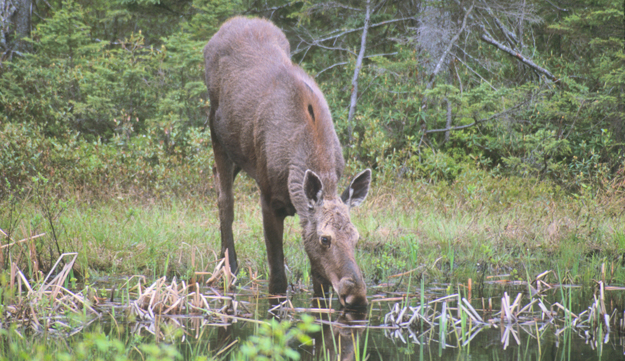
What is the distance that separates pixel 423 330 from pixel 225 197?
322cm

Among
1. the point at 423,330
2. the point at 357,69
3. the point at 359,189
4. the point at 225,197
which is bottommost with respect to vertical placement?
the point at 423,330

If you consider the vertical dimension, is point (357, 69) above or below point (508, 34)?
below

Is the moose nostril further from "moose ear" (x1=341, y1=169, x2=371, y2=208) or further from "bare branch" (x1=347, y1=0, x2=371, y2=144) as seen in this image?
"bare branch" (x1=347, y1=0, x2=371, y2=144)

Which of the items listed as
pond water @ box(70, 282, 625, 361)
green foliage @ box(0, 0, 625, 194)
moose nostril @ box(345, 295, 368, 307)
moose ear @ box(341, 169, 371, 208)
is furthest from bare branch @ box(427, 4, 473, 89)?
moose nostril @ box(345, 295, 368, 307)

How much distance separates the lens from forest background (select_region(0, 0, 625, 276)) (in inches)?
388

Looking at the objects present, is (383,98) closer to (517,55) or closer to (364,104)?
(364,104)

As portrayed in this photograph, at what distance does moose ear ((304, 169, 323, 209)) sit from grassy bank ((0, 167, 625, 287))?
992 mm

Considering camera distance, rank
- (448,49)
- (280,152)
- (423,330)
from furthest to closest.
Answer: (448,49) < (280,152) < (423,330)

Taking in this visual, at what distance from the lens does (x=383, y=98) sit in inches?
489

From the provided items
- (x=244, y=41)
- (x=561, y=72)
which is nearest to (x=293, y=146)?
(x=244, y=41)

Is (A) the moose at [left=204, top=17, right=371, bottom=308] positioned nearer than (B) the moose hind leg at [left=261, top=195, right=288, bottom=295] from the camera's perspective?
Yes

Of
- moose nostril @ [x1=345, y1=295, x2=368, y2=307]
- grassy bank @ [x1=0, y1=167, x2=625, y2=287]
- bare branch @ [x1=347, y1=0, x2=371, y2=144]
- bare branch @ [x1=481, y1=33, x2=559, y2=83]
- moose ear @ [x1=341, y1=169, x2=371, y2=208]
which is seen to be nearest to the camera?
moose nostril @ [x1=345, y1=295, x2=368, y2=307]

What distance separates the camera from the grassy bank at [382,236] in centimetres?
569

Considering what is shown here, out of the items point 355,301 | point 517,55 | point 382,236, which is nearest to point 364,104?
point 517,55
